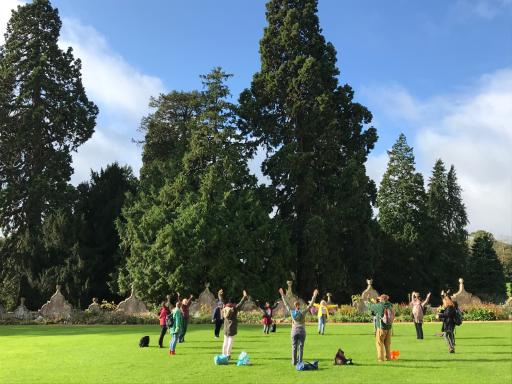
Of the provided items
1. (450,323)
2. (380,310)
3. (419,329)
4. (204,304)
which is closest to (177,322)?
(380,310)

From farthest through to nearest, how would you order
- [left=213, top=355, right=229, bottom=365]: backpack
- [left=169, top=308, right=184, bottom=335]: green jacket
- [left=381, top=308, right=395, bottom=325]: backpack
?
[left=169, top=308, right=184, bottom=335]: green jacket, [left=381, top=308, right=395, bottom=325]: backpack, [left=213, top=355, right=229, bottom=365]: backpack

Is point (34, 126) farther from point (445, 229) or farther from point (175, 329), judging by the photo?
point (445, 229)

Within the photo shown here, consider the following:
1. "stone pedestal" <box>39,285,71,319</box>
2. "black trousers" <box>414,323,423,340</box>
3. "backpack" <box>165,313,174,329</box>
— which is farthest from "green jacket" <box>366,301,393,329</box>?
"stone pedestal" <box>39,285,71,319</box>

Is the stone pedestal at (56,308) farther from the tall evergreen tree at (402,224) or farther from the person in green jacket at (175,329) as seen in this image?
the tall evergreen tree at (402,224)

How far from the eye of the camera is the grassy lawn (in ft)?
38.7

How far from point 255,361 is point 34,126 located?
36.7 meters

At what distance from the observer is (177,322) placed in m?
16.6

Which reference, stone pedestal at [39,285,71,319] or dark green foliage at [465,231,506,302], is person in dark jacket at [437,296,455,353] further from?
dark green foliage at [465,231,506,302]

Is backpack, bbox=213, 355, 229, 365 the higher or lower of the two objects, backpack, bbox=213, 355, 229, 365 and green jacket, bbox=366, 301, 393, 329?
the lower

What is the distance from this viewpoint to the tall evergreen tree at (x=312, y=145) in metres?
42.5

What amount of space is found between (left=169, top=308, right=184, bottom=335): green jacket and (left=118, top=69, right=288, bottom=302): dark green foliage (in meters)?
21.9

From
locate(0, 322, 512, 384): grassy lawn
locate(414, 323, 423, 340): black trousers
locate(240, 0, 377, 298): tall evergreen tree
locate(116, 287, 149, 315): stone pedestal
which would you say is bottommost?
locate(0, 322, 512, 384): grassy lawn

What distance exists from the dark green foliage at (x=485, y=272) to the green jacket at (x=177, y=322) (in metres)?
55.8

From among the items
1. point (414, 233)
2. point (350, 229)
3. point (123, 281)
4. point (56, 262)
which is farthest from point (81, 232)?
point (414, 233)
